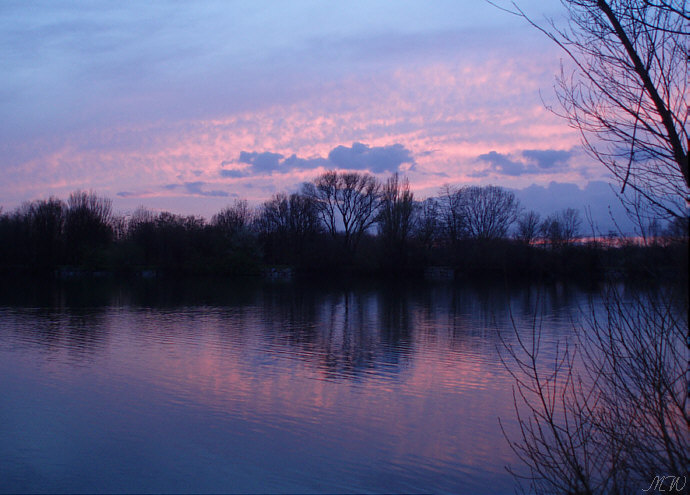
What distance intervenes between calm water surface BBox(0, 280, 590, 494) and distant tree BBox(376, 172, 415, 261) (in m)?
34.1

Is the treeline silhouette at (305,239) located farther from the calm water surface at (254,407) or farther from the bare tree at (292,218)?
the calm water surface at (254,407)

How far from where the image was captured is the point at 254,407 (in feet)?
28.9

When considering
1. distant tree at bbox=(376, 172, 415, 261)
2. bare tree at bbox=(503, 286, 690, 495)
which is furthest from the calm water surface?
distant tree at bbox=(376, 172, 415, 261)

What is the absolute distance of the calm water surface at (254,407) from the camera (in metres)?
6.39

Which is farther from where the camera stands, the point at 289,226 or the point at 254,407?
the point at 289,226

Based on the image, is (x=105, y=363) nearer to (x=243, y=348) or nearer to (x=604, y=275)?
(x=243, y=348)

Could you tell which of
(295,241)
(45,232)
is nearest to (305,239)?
(295,241)

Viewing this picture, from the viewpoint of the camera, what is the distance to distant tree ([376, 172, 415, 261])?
51.9 m

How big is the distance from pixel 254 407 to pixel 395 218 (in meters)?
45.5

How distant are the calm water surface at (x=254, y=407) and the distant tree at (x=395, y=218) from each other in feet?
112

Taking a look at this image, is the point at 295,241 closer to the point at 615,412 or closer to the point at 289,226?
the point at 289,226

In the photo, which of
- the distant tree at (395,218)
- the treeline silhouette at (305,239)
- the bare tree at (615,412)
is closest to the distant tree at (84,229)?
the treeline silhouette at (305,239)

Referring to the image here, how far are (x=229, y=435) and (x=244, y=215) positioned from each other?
64.1 meters

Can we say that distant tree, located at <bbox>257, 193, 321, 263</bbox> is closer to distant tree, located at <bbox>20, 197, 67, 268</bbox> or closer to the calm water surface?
distant tree, located at <bbox>20, 197, 67, 268</bbox>
